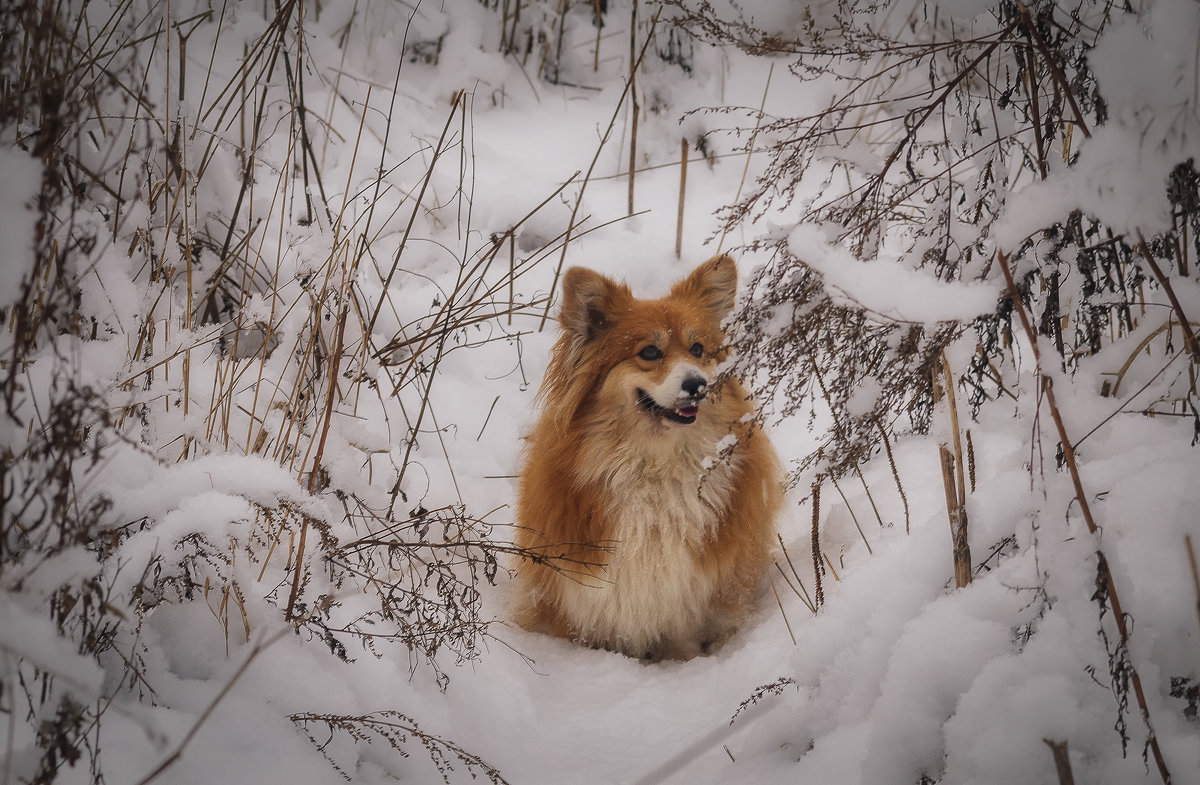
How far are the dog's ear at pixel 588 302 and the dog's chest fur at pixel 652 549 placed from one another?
46 cm

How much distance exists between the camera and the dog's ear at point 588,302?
272 cm

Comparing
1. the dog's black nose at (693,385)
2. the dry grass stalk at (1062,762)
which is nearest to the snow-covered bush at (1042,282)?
the dry grass stalk at (1062,762)

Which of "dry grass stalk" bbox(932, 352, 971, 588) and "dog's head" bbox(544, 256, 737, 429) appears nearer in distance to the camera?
"dry grass stalk" bbox(932, 352, 971, 588)

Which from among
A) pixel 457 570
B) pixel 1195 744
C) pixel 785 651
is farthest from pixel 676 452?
pixel 1195 744

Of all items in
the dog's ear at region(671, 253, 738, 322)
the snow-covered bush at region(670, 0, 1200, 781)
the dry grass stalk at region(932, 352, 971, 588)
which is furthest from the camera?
the dog's ear at region(671, 253, 738, 322)

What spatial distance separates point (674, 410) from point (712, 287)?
0.62 meters

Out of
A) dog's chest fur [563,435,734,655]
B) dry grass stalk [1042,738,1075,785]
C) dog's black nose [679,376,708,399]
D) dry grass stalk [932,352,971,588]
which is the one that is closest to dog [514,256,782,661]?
dog's chest fur [563,435,734,655]

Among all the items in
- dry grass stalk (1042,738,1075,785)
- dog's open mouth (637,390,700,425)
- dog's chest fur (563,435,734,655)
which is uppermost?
dog's open mouth (637,390,700,425)

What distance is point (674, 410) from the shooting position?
8.61 feet

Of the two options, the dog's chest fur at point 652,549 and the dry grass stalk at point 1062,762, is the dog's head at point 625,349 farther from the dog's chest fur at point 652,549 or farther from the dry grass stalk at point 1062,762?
the dry grass stalk at point 1062,762

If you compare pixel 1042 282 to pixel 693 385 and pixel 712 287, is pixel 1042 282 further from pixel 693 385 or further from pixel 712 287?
pixel 712 287

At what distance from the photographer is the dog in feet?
8.98

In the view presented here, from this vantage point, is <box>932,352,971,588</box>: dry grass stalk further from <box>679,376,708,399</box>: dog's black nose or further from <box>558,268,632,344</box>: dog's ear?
<box>558,268,632,344</box>: dog's ear

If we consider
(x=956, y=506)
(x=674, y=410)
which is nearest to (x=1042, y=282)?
(x=956, y=506)
